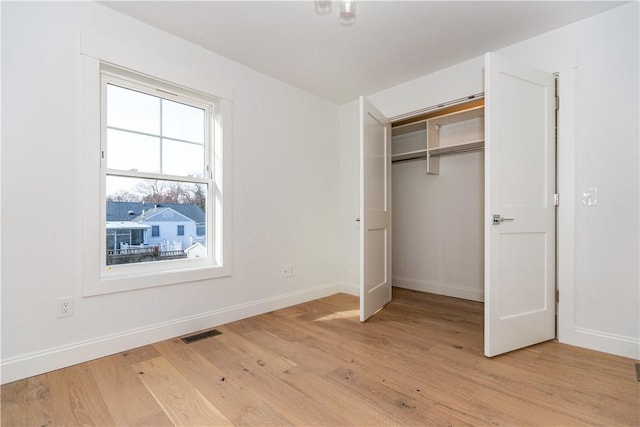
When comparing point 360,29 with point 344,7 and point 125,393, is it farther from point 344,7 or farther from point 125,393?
point 125,393

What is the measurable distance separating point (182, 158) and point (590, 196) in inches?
124

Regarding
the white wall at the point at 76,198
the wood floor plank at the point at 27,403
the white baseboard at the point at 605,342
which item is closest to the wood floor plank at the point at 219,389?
the white wall at the point at 76,198

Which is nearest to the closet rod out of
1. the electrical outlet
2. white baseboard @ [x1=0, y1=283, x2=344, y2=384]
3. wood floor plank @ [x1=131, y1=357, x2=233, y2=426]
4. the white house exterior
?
white baseboard @ [x1=0, y1=283, x2=344, y2=384]

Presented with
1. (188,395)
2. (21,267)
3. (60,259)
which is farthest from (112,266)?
(188,395)

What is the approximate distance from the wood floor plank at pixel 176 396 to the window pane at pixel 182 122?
1733mm

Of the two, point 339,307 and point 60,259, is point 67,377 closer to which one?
point 60,259

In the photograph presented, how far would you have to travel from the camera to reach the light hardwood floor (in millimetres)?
1474

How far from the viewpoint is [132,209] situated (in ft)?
7.77

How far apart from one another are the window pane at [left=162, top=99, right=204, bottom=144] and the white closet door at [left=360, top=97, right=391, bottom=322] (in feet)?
4.74

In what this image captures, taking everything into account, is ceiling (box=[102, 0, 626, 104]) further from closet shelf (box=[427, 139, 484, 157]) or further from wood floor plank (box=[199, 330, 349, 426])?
wood floor plank (box=[199, 330, 349, 426])

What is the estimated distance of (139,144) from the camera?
240 cm

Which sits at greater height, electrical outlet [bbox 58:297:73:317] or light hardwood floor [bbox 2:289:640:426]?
electrical outlet [bbox 58:297:73:317]

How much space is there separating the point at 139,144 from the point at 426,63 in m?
2.58

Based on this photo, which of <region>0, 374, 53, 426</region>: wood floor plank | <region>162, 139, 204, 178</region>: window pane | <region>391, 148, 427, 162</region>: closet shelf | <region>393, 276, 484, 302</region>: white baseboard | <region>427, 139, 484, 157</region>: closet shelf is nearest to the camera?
<region>0, 374, 53, 426</region>: wood floor plank
